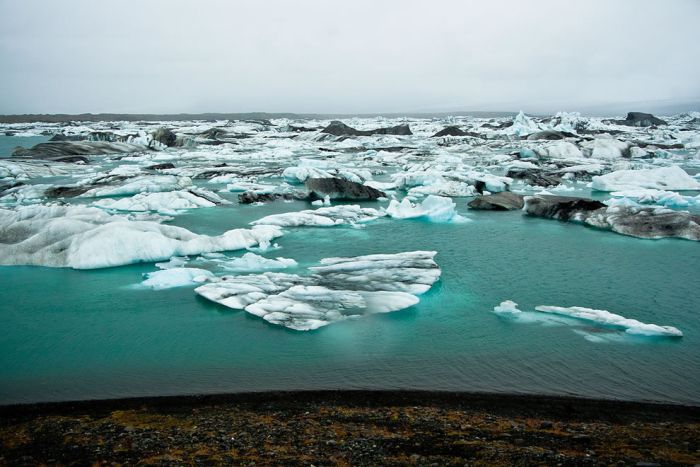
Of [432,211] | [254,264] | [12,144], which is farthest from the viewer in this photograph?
[12,144]

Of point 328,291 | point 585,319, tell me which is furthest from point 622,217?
Answer: point 328,291

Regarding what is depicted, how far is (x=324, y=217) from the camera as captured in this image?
1583 centimetres

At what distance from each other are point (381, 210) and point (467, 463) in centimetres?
1349

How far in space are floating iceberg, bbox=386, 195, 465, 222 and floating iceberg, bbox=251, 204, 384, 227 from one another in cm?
70

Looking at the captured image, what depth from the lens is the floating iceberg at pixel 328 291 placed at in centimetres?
842

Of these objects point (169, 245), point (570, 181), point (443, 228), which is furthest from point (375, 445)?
point (570, 181)

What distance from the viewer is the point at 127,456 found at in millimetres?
4727

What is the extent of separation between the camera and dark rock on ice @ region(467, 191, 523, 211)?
720 inches

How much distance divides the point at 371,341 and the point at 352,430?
248 centimetres

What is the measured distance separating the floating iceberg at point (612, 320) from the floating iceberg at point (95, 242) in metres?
7.32

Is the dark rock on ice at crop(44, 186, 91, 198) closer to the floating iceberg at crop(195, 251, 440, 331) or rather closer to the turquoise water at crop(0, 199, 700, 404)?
the turquoise water at crop(0, 199, 700, 404)

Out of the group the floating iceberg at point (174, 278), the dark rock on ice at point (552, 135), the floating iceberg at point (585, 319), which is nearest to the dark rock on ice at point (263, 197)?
the floating iceberg at point (174, 278)

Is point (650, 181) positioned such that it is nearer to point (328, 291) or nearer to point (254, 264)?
point (328, 291)

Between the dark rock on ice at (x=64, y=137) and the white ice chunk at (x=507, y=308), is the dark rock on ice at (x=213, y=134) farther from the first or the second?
the white ice chunk at (x=507, y=308)
